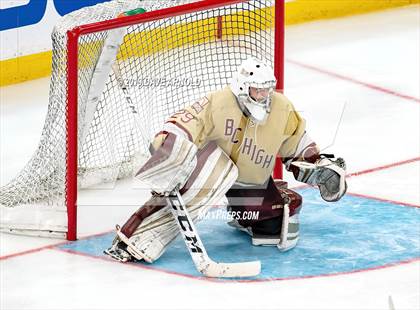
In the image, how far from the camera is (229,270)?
18.2 feet

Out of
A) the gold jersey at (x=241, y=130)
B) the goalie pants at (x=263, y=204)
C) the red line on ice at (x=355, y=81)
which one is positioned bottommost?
the red line on ice at (x=355, y=81)

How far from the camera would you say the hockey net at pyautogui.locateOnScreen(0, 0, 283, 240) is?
6000mm

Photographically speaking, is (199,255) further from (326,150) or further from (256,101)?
(326,150)

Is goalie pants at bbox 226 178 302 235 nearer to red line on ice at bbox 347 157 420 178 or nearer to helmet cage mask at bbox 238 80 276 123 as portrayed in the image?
helmet cage mask at bbox 238 80 276 123

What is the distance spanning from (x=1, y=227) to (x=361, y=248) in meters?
1.40

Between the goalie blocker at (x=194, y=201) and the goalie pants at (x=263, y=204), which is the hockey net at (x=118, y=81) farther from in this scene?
the goalie pants at (x=263, y=204)

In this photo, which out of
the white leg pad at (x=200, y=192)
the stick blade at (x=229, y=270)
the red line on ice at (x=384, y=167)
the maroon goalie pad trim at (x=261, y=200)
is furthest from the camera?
the red line on ice at (x=384, y=167)

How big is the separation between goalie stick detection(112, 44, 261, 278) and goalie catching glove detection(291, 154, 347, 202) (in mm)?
458

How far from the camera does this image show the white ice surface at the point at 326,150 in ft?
17.7

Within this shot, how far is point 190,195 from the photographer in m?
5.68

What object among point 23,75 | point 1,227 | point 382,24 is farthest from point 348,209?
point 382,24

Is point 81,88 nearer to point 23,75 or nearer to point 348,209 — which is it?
point 348,209

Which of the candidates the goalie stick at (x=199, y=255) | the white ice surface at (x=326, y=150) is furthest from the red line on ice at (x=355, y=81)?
the goalie stick at (x=199, y=255)

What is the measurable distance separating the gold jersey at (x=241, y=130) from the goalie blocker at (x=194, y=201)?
4 cm
